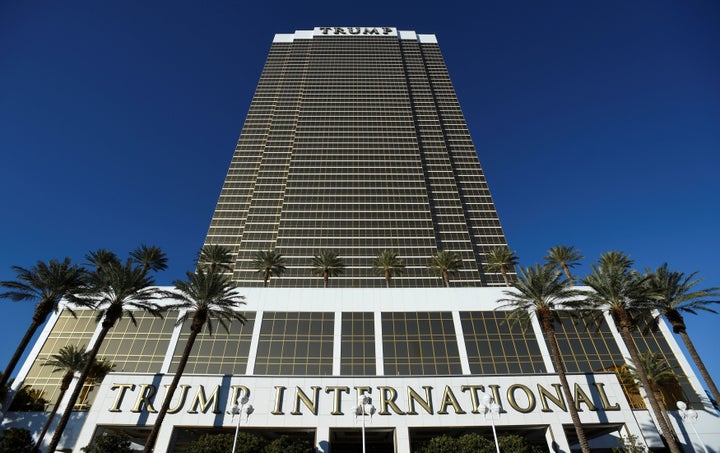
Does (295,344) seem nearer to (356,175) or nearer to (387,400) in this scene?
(387,400)

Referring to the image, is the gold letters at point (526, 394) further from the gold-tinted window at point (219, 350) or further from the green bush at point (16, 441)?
the green bush at point (16, 441)

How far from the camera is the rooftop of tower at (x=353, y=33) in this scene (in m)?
164

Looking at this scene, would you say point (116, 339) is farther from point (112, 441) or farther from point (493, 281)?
→ point (493, 281)

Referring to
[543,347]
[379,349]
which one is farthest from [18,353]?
[543,347]

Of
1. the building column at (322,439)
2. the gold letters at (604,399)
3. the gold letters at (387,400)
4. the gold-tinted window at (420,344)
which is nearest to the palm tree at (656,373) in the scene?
the gold letters at (604,399)

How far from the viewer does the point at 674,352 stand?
48.0m

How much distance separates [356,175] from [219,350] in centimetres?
7782

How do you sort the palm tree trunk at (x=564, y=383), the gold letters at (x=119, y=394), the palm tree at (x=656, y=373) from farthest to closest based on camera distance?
the palm tree at (x=656, y=373), the gold letters at (x=119, y=394), the palm tree trunk at (x=564, y=383)

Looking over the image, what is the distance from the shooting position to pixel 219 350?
46844 mm

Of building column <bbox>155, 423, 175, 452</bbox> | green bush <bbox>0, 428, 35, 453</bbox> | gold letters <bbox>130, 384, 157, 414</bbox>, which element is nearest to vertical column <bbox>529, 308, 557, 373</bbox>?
building column <bbox>155, 423, 175, 452</bbox>

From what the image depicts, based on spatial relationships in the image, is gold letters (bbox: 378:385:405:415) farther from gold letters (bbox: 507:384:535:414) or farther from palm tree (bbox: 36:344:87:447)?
palm tree (bbox: 36:344:87:447)

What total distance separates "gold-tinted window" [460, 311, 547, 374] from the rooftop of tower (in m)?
152

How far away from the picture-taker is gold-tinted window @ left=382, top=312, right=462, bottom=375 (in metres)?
44.8

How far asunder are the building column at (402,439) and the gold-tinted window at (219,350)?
66.4 ft
